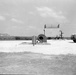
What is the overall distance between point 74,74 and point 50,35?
60.3 metres

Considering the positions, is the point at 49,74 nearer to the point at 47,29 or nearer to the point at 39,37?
the point at 39,37

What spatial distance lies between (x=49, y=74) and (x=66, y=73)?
2.47 feet

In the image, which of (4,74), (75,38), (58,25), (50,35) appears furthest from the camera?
(58,25)

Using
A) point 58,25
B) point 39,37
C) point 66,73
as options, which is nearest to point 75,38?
point 39,37

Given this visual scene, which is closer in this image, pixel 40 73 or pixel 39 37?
pixel 40 73

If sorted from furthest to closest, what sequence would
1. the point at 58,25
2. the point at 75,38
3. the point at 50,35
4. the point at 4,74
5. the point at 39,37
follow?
the point at 58,25, the point at 50,35, the point at 75,38, the point at 39,37, the point at 4,74

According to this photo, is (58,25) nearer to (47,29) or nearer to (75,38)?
(47,29)

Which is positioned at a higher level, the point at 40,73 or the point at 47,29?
the point at 47,29

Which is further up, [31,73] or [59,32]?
[59,32]

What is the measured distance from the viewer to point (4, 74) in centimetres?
554

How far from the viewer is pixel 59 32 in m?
66.4

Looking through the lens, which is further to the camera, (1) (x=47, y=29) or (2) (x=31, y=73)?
(1) (x=47, y=29)

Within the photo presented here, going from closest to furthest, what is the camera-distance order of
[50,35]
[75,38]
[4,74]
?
[4,74], [75,38], [50,35]

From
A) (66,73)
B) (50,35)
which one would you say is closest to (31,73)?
(66,73)
